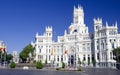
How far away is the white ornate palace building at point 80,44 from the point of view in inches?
5610

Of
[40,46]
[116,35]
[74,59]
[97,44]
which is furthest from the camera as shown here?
[40,46]

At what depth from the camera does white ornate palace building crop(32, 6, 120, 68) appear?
5610 inches

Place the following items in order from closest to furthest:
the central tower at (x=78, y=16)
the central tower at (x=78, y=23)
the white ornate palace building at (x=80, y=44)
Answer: the white ornate palace building at (x=80, y=44), the central tower at (x=78, y=23), the central tower at (x=78, y=16)

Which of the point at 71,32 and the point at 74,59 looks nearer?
the point at 74,59

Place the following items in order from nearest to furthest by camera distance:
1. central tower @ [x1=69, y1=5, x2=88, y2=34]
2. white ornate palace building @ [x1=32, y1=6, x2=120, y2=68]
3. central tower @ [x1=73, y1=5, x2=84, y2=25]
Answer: white ornate palace building @ [x1=32, y1=6, x2=120, y2=68], central tower @ [x1=69, y1=5, x2=88, y2=34], central tower @ [x1=73, y1=5, x2=84, y2=25]

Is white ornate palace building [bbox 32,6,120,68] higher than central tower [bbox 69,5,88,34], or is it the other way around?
central tower [bbox 69,5,88,34]

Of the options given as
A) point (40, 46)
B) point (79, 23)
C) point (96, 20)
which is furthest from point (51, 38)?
point (96, 20)

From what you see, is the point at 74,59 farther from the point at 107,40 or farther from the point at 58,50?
the point at 107,40

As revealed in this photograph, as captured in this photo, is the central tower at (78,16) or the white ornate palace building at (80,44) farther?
the central tower at (78,16)

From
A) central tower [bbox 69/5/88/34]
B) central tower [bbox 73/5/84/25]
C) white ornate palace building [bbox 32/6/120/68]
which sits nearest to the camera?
white ornate palace building [bbox 32/6/120/68]

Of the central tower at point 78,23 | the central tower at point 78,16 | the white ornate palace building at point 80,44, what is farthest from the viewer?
the central tower at point 78,16

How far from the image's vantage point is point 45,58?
173875 mm

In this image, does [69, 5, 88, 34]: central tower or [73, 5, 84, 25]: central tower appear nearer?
[69, 5, 88, 34]: central tower

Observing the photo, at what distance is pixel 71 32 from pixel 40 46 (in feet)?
79.1
